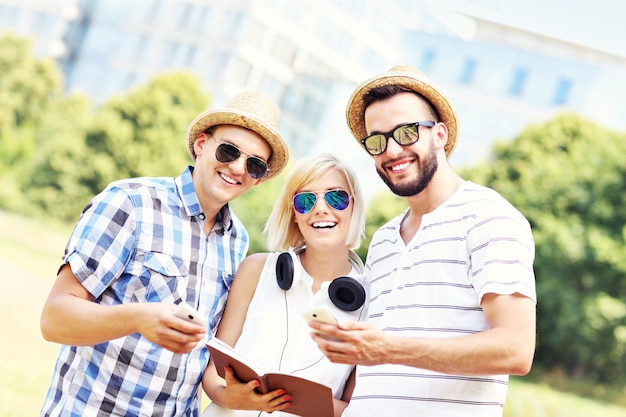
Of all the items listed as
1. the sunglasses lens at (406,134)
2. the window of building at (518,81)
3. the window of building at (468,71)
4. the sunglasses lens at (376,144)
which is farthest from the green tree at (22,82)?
the sunglasses lens at (406,134)

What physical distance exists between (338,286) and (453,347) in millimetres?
725

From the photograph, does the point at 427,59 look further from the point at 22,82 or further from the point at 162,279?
the point at 162,279

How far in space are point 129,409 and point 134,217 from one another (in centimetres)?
66

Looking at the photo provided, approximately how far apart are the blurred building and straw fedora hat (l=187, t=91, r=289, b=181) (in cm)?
1908

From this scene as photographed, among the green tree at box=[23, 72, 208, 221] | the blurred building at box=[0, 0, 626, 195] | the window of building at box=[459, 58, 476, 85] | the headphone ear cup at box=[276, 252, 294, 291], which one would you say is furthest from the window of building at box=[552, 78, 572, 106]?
the headphone ear cup at box=[276, 252, 294, 291]

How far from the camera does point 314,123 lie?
25.6 metres

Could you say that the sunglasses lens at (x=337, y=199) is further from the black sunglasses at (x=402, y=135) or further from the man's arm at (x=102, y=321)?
the man's arm at (x=102, y=321)

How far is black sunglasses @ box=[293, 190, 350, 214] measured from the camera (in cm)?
299

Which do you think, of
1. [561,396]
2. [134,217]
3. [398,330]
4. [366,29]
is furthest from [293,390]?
[366,29]

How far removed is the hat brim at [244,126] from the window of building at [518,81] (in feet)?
77.6

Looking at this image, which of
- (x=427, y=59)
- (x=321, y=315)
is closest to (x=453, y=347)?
(x=321, y=315)

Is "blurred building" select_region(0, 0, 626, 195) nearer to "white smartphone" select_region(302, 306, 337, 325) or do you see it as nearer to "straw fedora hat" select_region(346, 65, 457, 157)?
"straw fedora hat" select_region(346, 65, 457, 157)

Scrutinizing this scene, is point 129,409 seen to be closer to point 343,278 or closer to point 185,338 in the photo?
point 185,338

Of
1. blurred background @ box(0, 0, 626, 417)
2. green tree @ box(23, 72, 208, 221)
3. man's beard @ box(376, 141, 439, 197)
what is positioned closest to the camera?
man's beard @ box(376, 141, 439, 197)
